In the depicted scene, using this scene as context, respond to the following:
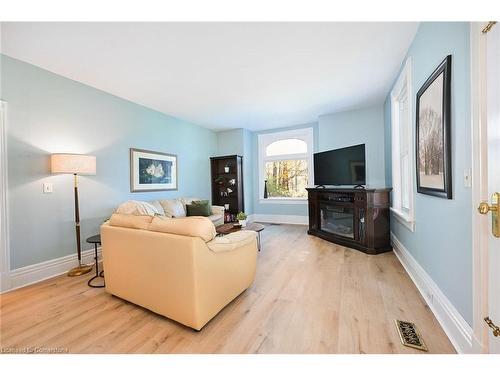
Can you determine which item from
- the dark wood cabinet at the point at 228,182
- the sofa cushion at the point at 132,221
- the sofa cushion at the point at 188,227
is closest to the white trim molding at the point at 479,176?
the sofa cushion at the point at 188,227

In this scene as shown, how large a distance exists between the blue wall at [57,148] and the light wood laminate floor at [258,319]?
0.63m

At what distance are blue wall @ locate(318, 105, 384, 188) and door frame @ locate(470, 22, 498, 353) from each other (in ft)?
10.7

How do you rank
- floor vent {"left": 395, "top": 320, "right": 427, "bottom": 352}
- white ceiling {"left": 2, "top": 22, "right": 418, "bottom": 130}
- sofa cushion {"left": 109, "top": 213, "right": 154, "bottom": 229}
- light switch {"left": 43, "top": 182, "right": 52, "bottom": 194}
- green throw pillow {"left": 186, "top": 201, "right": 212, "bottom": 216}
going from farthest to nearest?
green throw pillow {"left": 186, "top": 201, "right": 212, "bottom": 216} → light switch {"left": 43, "top": 182, "right": 52, "bottom": 194} → white ceiling {"left": 2, "top": 22, "right": 418, "bottom": 130} → sofa cushion {"left": 109, "top": 213, "right": 154, "bottom": 229} → floor vent {"left": 395, "top": 320, "right": 427, "bottom": 352}

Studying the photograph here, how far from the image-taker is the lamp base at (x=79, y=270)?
2.60m

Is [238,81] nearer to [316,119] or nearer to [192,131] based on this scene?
[192,131]

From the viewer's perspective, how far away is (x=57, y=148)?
2.66 m

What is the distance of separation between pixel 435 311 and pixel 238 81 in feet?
10.8

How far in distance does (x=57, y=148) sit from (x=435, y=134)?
4109mm

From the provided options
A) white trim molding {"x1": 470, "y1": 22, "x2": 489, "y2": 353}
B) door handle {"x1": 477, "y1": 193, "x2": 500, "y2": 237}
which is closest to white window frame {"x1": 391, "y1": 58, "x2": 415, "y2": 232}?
white trim molding {"x1": 470, "y1": 22, "x2": 489, "y2": 353}

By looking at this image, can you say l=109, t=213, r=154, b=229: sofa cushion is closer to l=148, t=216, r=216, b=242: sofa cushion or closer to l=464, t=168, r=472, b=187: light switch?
l=148, t=216, r=216, b=242: sofa cushion

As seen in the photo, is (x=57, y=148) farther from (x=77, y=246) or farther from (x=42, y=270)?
(x=42, y=270)

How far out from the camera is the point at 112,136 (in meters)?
3.30

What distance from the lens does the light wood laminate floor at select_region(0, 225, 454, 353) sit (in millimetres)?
1410

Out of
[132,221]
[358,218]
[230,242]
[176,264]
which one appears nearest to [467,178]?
[230,242]
